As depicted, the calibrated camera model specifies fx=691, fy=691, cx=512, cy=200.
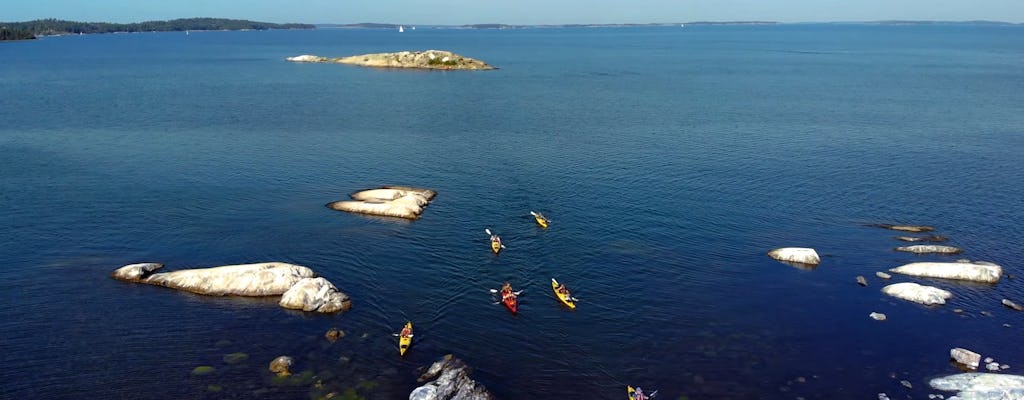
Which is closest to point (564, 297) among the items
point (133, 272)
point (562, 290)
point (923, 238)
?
point (562, 290)

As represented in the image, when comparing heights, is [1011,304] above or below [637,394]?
above

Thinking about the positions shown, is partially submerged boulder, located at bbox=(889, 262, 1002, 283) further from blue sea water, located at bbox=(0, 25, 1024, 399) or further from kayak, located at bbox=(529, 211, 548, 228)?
kayak, located at bbox=(529, 211, 548, 228)

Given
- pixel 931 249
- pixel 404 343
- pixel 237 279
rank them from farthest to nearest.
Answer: pixel 931 249, pixel 237 279, pixel 404 343

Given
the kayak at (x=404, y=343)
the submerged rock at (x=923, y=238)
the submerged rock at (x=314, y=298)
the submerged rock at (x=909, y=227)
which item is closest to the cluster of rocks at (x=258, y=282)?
the submerged rock at (x=314, y=298)

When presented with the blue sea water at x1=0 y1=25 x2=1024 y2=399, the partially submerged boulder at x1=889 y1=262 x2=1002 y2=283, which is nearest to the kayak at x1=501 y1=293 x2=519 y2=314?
the blue sea water at x1=0 y1=25 x2=1024 y2=399

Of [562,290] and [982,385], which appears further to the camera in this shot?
[562,290]

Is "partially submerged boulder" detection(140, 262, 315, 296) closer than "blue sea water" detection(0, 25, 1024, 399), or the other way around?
"blue sea water" detection(0, 25, 1024, 399)

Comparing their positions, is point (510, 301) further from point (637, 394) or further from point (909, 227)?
point (909, 227)

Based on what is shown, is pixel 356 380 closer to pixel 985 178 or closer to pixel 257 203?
pixel 257 203
